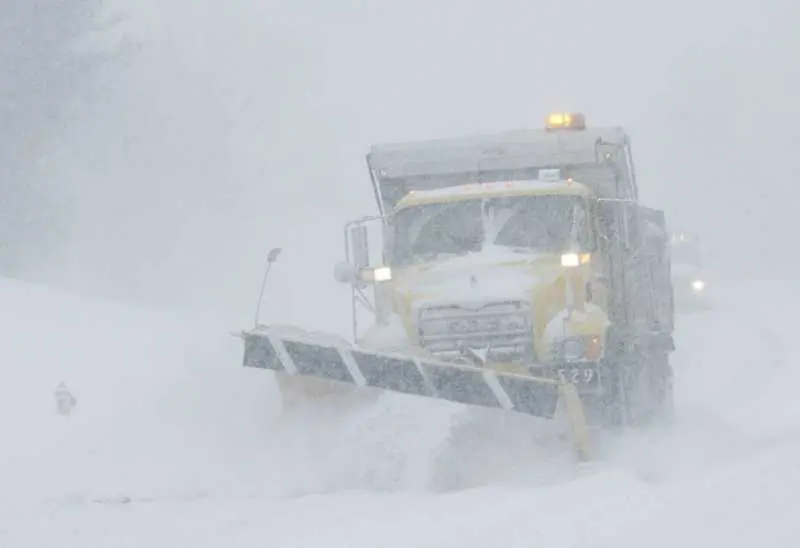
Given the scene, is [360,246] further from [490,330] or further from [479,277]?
[490,330]

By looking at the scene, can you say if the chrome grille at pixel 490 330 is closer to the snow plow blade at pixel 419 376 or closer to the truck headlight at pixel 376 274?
the snow plow blade at pixel 419 376

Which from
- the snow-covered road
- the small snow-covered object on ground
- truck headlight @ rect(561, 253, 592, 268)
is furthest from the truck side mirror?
the small snow-covered object on ground

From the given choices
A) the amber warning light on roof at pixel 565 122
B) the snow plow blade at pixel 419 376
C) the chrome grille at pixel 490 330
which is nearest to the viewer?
the snow plow blade at pixel 419 376

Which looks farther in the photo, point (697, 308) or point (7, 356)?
point (697, 308)

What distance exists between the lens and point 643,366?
556 inches

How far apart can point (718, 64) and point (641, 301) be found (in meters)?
73.2

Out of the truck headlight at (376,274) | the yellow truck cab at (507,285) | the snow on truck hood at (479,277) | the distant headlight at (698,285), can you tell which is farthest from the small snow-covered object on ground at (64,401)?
the distant headlight at (698,285)

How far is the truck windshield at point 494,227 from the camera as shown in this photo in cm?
1269

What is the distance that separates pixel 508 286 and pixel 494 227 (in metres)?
1.10

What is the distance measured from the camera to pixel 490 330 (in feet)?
38.1

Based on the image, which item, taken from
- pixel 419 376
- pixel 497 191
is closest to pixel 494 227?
pixel 497 191

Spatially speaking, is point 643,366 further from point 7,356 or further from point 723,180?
point 723,180

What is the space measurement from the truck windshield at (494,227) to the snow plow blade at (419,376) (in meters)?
1.81

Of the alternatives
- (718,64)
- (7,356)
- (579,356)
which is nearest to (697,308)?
(7,356)
